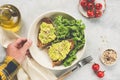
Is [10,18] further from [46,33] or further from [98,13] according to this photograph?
[98,13]

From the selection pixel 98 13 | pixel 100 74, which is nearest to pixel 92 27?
pixel 98 13

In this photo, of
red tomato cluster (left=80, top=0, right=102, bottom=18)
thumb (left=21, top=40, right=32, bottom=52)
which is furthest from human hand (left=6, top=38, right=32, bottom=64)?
red tomato cluster (left=80, top=0, right=102, bottom=18)

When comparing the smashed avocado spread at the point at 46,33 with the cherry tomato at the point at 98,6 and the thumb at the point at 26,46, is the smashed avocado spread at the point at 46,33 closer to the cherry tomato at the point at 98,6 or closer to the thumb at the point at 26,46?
the thumb at the point at 26,46

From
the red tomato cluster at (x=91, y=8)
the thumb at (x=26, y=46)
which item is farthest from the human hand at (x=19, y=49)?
the red tomato cluster at (x=91, y=8)

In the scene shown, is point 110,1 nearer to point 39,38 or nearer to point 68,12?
point 68,12

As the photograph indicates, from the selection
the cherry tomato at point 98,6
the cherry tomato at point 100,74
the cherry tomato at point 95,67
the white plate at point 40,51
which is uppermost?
the cherry tomato at point 98,6

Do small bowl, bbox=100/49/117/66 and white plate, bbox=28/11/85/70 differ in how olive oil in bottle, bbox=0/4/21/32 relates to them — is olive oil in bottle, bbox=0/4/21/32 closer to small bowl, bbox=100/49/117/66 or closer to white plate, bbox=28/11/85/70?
white plate, bbox=28/11/85/70
